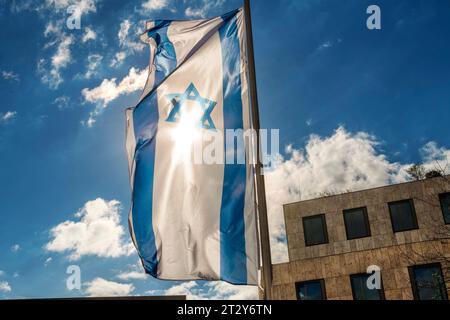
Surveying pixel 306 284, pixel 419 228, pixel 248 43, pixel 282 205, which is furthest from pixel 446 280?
pixel 248 43

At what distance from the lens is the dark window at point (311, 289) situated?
27672 mm

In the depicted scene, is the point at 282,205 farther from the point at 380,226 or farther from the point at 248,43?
the point at 248,43

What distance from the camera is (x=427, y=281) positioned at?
26.1 metres

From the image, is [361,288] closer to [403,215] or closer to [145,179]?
[403,215]

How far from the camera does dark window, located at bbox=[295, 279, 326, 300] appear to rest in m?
27.7

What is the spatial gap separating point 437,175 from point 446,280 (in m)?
7.79

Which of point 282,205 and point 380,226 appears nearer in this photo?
point 380,226

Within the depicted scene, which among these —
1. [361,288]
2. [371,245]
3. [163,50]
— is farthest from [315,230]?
[163,50]

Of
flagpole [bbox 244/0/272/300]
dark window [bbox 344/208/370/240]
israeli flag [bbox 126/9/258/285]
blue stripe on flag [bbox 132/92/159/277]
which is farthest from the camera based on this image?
dark window [bbox 344/208/370/240]

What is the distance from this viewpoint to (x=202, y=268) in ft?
24.9

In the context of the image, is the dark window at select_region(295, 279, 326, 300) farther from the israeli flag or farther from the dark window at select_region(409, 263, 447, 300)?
the israeli flag

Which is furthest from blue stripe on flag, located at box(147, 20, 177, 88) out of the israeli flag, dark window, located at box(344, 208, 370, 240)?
dark window, located at box(344, 208, 370, 240)

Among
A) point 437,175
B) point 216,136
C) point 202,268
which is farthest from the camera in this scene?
point 437,175
